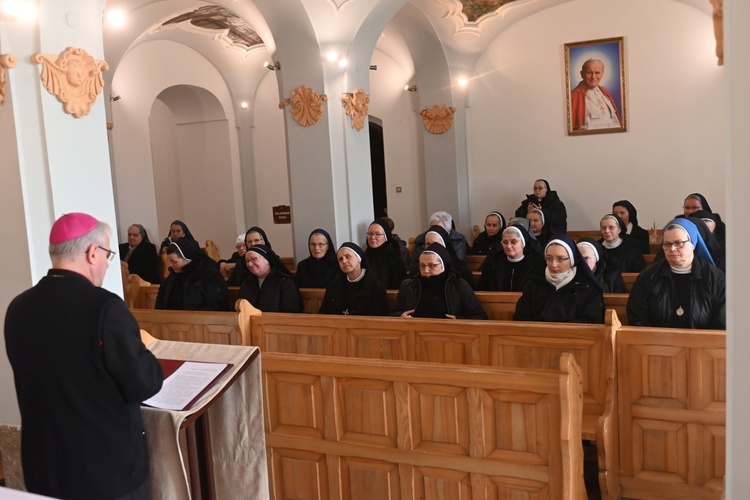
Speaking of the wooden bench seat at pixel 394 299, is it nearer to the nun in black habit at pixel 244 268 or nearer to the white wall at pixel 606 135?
the nun in black habit at pixel 244 268

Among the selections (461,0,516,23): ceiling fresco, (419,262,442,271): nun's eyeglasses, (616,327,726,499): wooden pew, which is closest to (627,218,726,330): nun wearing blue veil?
(616,327,726,499): wooden pew

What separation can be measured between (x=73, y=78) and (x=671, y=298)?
4254 millimetres

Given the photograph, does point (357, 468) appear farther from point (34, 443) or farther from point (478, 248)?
point (478, 248)

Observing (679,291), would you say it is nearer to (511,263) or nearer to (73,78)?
(511,263)

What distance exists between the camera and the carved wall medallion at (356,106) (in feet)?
26.1

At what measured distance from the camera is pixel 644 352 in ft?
12.9

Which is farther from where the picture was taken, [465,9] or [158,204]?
[158,204]

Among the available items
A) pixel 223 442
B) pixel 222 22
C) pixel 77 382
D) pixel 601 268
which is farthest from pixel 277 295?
pixel 222 22

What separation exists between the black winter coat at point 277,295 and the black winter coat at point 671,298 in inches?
115

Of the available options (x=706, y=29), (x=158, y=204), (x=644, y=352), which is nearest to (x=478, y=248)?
(x=706, y=29)

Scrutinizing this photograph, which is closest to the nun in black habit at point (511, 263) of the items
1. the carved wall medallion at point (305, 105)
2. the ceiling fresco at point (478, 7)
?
the carved wall medallion at point (305, 105)

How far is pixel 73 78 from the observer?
169 inches

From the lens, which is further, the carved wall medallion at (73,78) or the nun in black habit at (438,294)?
the nun in black habit at (438,294)

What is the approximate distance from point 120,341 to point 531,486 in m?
2.04
